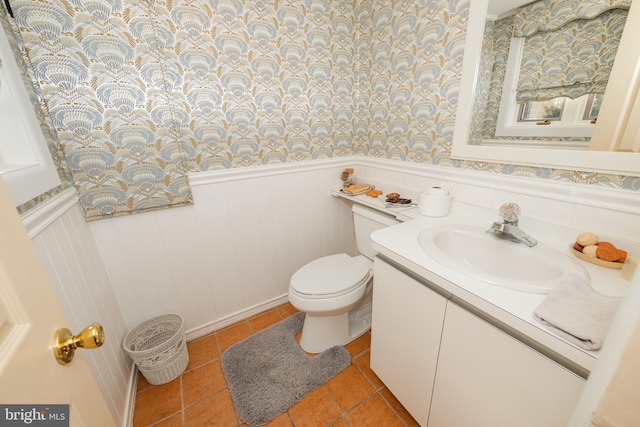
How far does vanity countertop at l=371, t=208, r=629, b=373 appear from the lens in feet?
1.85

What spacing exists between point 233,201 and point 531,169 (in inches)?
57.3

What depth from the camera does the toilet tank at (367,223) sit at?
1.43 m

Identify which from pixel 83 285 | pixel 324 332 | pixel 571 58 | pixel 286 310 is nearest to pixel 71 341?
pixel 83 285

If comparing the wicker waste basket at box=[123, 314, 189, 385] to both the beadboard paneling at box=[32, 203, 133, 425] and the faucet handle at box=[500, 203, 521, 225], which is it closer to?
the beadboard paneling at box=[32, 203, 133, 425]

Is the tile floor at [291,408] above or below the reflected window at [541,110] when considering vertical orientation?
below

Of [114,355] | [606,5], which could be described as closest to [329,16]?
[606,5]

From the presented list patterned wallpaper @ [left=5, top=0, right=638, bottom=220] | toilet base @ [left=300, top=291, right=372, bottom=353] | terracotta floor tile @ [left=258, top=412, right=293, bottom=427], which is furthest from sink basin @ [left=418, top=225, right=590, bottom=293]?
terracotta floor tile @ [left=258, top=412, right=293, bottom=427]

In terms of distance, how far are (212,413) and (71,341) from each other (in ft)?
3.40

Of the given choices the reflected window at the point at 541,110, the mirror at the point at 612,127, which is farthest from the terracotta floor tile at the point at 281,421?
the reflected window at the point at 541,110

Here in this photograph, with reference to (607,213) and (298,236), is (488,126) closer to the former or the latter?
(607,213)

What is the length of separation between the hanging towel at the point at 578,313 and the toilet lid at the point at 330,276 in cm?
83

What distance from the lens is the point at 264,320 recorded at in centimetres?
176

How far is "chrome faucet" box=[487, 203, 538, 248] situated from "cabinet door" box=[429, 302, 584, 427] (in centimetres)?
41

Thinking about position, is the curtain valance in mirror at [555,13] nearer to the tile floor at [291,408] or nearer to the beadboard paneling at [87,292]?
→ the tile floor at [291,408]
